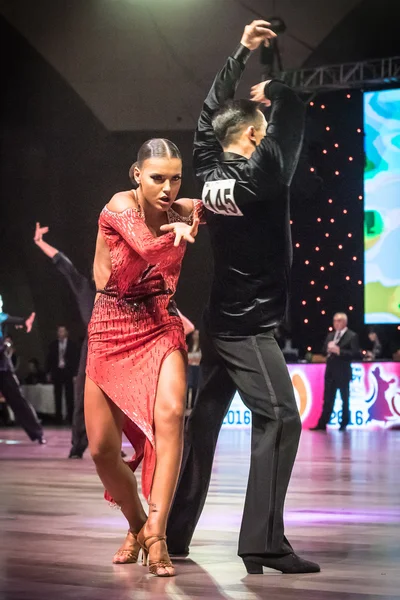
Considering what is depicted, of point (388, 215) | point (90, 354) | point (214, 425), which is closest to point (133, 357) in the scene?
point (90, 354)

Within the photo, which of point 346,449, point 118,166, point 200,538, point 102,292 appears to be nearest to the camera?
point 102,292

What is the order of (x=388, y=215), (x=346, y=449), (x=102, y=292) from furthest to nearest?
(x=388, y=215) → (x=346, y=449) → (x=102, y=292)

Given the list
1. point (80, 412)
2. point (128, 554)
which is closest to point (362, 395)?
point (80, 412)

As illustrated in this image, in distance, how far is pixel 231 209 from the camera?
3.69 meters

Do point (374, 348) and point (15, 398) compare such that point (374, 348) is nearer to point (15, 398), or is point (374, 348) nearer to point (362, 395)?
point (362, 395)

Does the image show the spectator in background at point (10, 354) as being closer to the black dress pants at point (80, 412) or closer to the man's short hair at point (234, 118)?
the black dress pants at point (80, 412)

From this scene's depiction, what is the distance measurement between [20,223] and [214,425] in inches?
598

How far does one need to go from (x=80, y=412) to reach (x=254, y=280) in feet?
17.5

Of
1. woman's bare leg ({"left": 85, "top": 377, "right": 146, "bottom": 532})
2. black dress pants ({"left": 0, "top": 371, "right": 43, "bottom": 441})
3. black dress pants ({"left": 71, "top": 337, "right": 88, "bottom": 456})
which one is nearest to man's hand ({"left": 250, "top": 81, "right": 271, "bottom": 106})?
woman's bare leg ({"left": 85, "top": 377, "right": 146, "bottom": 532})

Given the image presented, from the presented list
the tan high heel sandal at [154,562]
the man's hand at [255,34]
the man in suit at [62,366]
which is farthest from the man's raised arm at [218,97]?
the man in suit at [62,366]

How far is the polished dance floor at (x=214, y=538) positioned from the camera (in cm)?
330

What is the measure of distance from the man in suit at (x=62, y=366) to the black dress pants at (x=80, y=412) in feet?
22.8

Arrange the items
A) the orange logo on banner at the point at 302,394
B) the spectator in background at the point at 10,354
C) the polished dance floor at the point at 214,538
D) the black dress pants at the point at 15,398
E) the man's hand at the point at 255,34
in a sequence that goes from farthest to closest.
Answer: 1. the orange logo on banner at the point at 302,394
2. the spectator in background at the point at 10,354
3. the black dress pants at the point at 15,398
4. the man's hand at the point at 255,34
5. the polished dance floor at the point at 214,538

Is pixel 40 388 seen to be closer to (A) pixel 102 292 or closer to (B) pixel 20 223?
(B) pixel 20 223
